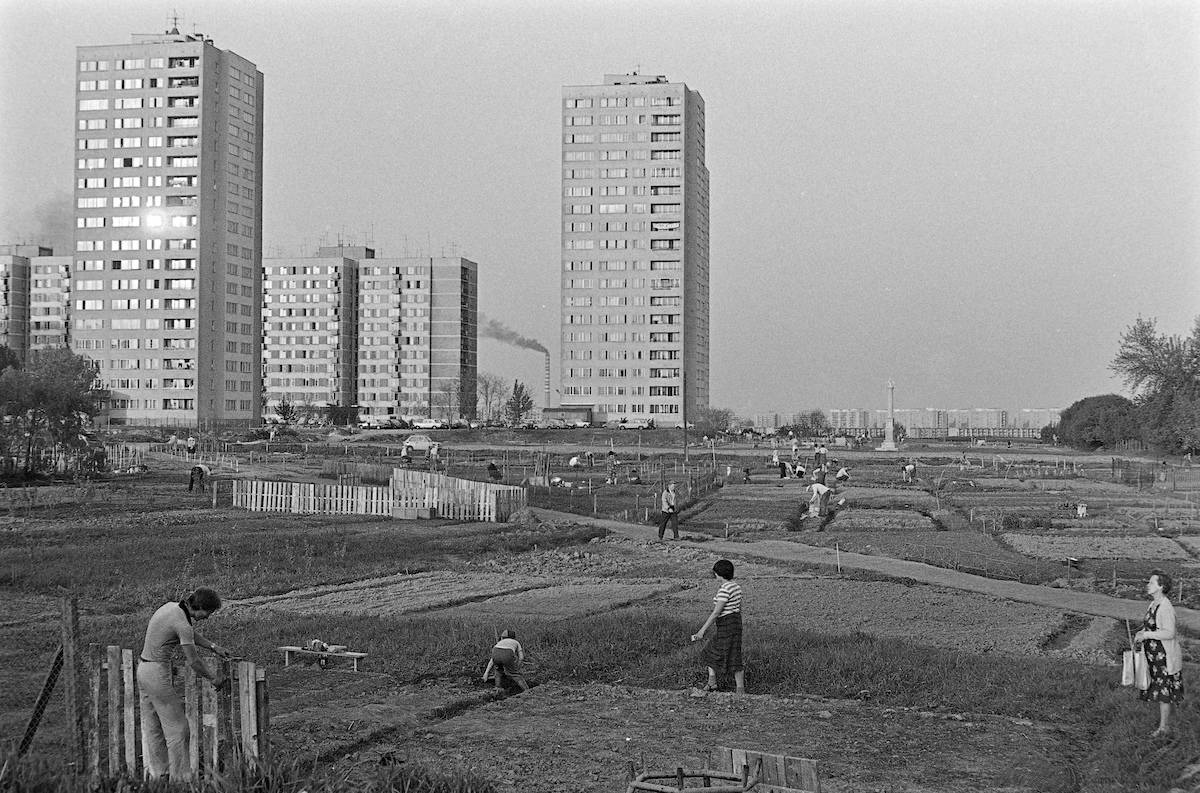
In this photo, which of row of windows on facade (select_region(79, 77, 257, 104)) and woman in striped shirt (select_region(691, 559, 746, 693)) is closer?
woman in striped shirt (select_region(691, 559, 746, 693))

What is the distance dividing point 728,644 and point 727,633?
167 millimetres

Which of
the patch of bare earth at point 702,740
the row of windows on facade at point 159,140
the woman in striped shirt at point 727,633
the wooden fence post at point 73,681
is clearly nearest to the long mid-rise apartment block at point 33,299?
Answer: the row of windows on facade at point 159,140

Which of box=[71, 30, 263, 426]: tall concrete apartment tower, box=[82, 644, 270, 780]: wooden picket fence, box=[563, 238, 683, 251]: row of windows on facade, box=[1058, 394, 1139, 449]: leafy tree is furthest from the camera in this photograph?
box=[563, 238, 683, 251]: row of windows on facade

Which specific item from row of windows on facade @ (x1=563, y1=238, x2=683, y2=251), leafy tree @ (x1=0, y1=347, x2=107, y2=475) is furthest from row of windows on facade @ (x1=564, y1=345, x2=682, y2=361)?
leafy tree @ (x1=0, y1=347, x2=107, y2=475)

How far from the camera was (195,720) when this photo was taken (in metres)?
8.59

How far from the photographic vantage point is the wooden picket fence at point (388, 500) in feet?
120

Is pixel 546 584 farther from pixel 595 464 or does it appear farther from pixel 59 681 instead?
pixel 595 464

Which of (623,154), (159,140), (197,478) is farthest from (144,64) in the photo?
(197,478)

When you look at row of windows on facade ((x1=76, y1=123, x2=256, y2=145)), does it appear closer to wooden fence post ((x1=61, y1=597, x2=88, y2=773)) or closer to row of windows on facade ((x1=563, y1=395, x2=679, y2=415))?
row of windows on facade ((x1=563, y1=395, x2=679, y2=415))

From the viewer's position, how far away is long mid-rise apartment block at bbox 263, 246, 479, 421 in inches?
7229

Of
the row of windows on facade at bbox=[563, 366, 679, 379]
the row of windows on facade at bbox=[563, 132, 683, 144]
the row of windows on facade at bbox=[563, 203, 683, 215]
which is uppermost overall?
the row of windows on facade at bbox=[563, 132, 683, 144]

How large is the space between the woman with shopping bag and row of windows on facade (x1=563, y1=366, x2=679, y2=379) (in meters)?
139

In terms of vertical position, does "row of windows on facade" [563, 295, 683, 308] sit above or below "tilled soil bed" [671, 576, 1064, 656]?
above

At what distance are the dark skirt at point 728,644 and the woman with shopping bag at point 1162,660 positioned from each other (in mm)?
4572
